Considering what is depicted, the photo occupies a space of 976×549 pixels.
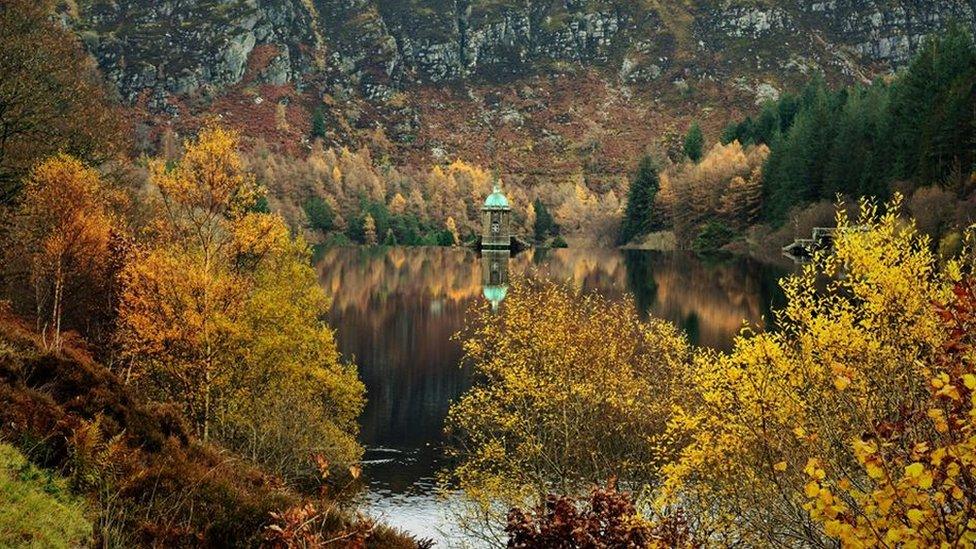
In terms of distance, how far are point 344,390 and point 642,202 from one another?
478 ft

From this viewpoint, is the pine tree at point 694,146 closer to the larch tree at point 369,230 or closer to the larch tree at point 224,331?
the larch tree at point 369,230

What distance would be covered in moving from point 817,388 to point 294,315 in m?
22.1

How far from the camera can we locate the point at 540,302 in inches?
1137

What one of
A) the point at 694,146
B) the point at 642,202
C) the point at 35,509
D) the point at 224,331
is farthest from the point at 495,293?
the point at 694,146

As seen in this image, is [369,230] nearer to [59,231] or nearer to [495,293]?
[495,293]

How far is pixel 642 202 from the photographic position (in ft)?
573

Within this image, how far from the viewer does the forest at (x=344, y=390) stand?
1005 cm

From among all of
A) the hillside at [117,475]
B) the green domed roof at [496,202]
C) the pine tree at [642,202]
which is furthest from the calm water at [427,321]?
the pine tree at [642,202]

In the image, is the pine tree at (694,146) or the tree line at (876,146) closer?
the tree line at (876,146)

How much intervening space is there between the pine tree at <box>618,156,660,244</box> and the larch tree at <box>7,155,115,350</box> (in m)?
145

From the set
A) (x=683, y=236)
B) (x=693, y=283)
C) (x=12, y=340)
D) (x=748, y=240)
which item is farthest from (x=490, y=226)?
(x=12, y=340)

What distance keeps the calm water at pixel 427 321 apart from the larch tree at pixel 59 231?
508 inches

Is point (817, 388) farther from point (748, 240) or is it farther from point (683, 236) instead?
point (683, 236)

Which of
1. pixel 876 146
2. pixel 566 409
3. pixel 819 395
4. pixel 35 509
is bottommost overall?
pixel 566 409
